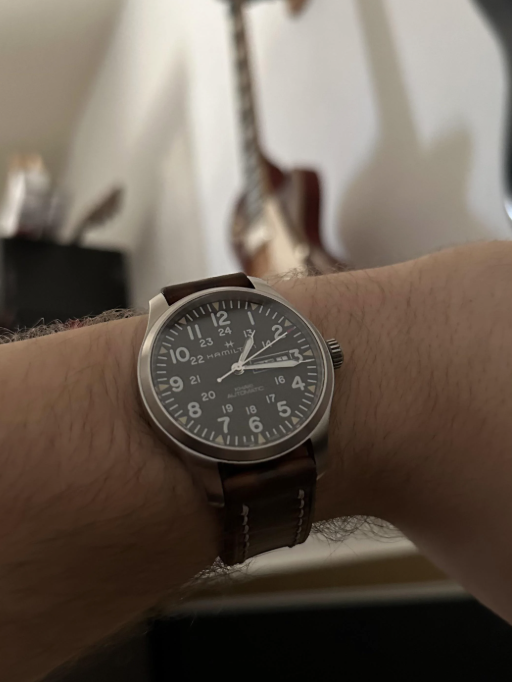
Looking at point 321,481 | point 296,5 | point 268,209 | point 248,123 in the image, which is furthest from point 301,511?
point 296,5

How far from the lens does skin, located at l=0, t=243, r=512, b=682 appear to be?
37 cm

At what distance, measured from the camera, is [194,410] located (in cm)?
40

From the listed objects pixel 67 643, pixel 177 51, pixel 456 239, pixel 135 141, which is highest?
pixel 177 51

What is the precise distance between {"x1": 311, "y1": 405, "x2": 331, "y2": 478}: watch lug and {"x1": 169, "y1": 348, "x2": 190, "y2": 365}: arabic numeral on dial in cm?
11

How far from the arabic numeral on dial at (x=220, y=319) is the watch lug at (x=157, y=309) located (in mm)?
39

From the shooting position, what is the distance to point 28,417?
0.38m

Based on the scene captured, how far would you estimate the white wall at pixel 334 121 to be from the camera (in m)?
0.81

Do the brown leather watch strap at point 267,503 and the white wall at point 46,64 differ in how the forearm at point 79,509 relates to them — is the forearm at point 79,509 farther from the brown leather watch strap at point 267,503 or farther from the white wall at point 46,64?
the white wall at point 46,64

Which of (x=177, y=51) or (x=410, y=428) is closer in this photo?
(x=410, y=428)

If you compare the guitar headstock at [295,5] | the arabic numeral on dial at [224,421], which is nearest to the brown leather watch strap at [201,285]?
→ the arabic numeral on dial at [224,421]

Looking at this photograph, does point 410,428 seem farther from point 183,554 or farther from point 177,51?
point 177,51

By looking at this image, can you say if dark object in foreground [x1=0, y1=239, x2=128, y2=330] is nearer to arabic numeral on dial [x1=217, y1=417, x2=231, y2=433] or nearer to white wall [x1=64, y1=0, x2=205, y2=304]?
white wall [x1=64, y1=0, x2=205, y2=304]

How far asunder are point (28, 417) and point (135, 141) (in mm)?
1998

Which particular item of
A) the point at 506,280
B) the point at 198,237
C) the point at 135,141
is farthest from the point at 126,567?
the point at 135,141
